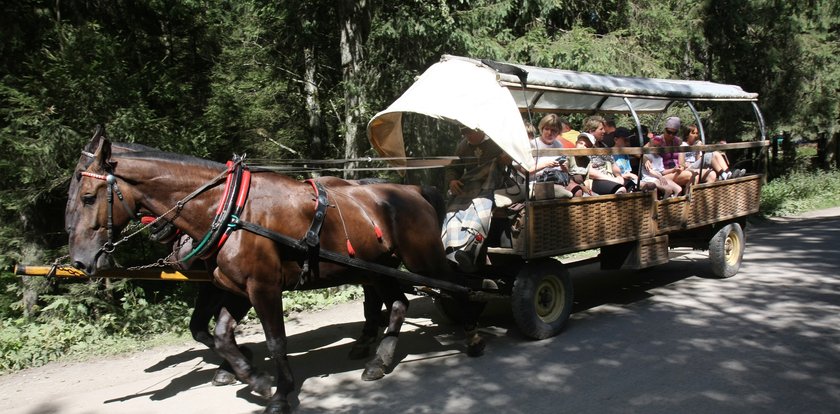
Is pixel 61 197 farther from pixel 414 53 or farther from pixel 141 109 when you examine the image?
pixel 414 53

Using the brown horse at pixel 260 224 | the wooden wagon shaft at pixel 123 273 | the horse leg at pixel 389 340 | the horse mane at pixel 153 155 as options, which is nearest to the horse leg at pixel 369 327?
the horse leg at pixel 389 340

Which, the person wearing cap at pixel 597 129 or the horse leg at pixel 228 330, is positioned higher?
the person wearing cap at pixel 597 129

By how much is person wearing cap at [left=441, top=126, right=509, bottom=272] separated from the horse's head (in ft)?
9.90

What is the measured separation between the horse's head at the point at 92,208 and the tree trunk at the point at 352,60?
17.9 feet

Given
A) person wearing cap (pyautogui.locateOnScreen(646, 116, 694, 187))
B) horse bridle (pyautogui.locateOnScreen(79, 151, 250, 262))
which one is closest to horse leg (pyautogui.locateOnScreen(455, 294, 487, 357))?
horse bridle (pyautogui.locateOnScreen(79, 151, 250, 262))

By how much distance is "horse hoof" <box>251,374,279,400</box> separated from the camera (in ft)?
16.1

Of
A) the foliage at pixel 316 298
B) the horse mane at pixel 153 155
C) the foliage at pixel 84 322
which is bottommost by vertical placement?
the foliage at pixel 316 298

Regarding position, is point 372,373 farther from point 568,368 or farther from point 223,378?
point 568,368

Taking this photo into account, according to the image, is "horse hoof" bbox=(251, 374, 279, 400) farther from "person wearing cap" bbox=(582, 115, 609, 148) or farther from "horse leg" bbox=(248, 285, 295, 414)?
"person wearing cap" bbox=(582, 115, 609, 148)

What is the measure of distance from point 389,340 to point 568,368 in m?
1.55

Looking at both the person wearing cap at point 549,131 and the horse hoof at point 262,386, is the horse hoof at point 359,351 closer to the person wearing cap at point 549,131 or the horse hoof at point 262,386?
the horse hoof at point 262,386

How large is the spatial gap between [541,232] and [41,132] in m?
5.48

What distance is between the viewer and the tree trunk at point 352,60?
32.0 ft

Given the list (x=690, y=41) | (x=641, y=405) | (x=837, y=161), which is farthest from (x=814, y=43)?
(x=641, y=405)
